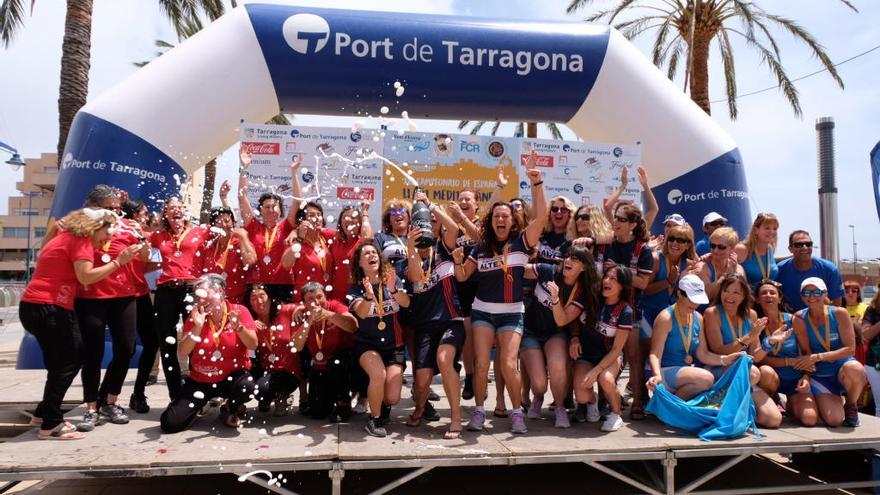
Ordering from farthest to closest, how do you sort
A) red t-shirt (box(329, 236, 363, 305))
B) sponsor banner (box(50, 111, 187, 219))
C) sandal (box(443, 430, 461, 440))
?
sponsor banner (box(50, 111, 187, 219))
red t-shirt (box(329, 236, 363, 305))
sandal (box(443, 430, 461, 440))

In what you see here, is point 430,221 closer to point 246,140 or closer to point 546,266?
point 546,266

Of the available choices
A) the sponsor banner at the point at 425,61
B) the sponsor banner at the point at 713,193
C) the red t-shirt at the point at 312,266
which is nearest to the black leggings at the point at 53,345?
the red t-shirt at the point at 312,266

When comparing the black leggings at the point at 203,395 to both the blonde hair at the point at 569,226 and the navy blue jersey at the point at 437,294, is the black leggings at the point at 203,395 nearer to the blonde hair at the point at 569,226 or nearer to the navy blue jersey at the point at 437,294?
the navy blue jersey at the point at 437,294

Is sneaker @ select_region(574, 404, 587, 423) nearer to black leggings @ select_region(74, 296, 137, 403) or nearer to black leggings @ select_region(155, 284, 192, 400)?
black leggings @ select_region(155, 284, 192, 400)

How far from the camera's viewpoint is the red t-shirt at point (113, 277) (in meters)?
4.20

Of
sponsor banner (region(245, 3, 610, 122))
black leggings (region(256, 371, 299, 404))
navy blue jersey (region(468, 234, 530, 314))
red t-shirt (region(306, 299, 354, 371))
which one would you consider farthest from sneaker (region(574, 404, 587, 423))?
sponsor banner (region(245, 3, 610, 122))

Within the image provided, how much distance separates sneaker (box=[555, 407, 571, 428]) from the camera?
432cm

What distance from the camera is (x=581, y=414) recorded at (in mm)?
4516

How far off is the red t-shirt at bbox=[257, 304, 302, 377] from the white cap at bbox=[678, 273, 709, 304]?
115 inches

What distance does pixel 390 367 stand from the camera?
4.23 m

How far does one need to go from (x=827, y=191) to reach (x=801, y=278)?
53.8 feet

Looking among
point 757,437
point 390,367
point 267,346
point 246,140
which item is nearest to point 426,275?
point 390,367

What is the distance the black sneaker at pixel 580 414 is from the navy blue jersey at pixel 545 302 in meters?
0.60

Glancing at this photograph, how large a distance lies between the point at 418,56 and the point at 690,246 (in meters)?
3.92
